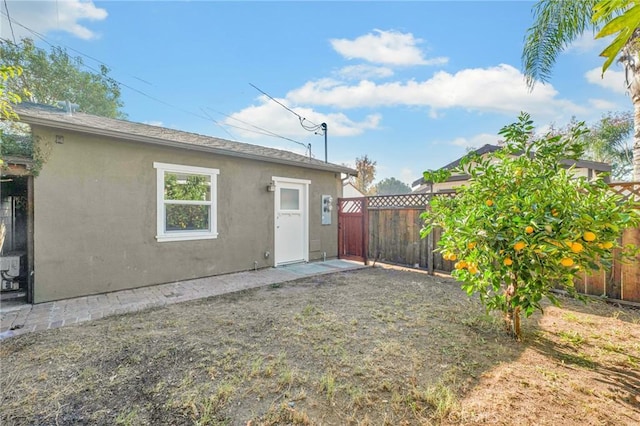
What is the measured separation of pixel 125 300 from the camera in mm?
4531

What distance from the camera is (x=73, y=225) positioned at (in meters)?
4.56

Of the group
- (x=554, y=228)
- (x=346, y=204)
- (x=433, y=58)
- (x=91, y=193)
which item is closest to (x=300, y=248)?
(x=346, y=204)

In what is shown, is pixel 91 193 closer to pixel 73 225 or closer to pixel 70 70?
pixel 73 225

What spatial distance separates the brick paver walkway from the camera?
12.0 feet

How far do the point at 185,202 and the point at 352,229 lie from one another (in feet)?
14.5

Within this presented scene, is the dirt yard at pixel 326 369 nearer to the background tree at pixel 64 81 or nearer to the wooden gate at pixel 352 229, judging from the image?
the wooden gate at pixel 352 229

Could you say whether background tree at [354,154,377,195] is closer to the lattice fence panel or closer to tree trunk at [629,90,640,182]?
the lattice fence panel

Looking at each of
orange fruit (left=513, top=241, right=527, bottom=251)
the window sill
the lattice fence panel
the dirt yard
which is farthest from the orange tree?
the window sill

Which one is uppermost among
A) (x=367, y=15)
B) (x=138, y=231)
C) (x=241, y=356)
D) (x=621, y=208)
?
(x=367, y=15)

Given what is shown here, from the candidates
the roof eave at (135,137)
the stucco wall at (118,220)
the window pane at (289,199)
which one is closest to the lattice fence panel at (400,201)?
the window pane at (289,199)

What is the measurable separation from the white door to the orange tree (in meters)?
4.62

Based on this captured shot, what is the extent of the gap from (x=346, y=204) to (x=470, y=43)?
5368mm

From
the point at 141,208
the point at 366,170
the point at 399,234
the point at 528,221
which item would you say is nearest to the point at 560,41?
the point at 399,234

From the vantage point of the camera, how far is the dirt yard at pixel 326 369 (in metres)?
2.01
